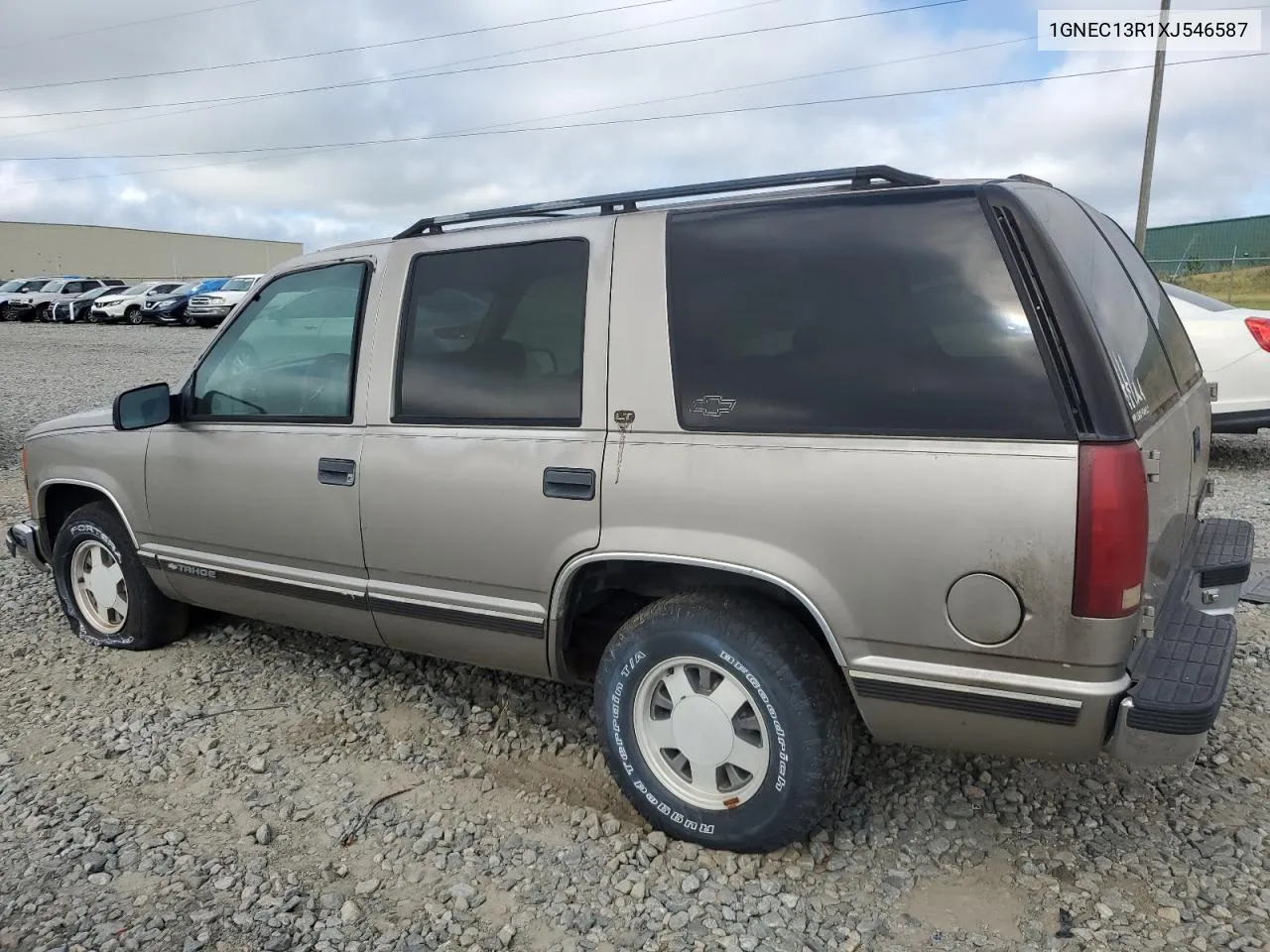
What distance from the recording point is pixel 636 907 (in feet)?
8.82

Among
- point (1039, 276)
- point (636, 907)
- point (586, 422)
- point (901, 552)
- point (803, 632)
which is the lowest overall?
point (636, 907)

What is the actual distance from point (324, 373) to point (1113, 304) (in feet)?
8.85

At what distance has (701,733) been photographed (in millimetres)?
2846

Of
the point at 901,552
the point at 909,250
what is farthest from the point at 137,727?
the point at 909,250

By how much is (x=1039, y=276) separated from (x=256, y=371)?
2914 millimetres

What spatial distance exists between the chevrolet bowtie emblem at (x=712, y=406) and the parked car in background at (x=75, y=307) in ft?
118

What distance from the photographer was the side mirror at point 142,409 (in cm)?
390

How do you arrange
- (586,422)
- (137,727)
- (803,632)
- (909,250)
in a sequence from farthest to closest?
(137,727) < (586,422) < (803,632) < (909,250)

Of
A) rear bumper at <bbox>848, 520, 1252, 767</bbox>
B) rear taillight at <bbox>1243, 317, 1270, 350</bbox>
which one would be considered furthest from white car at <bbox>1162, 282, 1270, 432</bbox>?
rear bumper at <bbox>848, 520, 1252, 767</bbox>

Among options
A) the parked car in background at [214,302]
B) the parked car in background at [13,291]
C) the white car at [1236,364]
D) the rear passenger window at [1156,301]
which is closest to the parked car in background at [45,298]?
the parked car in background at [13,291]

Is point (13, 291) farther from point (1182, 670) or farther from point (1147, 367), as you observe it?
point (1182, 670)

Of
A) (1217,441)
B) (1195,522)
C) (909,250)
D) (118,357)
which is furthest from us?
(118,357)

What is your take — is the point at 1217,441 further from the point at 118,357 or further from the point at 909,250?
the point at 118,357

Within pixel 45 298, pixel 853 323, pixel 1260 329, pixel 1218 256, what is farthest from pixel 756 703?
pixel 45 298
